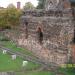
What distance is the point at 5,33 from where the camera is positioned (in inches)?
1224

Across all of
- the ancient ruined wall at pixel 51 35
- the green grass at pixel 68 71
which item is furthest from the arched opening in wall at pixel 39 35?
the green grass at pixel 68 71

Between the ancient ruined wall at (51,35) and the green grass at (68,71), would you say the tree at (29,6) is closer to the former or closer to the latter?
the ancient ruined wall at (51,35)

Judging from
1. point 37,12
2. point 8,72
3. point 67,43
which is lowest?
point 8,72

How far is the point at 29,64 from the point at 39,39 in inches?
128

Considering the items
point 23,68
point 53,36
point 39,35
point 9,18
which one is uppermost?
point 9,18

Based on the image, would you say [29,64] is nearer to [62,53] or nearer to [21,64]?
[21,64]

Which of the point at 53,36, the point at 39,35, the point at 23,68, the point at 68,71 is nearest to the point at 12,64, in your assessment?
the point at 23,68

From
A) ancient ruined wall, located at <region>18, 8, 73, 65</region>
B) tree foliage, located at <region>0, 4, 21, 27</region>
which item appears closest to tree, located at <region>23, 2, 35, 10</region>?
tree foliage, located at <region>0, 4, 21, 27</region>

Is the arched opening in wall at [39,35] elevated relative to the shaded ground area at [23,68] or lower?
elevated

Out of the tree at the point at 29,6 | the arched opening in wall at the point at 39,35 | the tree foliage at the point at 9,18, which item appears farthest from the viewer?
the tree at the point at 29,6

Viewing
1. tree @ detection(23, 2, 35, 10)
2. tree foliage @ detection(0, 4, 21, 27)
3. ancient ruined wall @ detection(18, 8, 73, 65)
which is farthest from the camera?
tree @ detection(23, 2, 35, 10)

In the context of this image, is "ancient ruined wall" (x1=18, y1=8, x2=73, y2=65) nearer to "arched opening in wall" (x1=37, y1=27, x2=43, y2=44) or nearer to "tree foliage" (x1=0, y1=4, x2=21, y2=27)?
"arched opening in wall" (x1=37, y1=27, x2=43, y2=44)

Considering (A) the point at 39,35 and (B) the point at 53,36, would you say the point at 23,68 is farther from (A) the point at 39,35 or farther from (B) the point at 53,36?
→ (A) the point at 39,35

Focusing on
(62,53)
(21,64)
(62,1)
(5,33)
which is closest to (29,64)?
(21,64)
